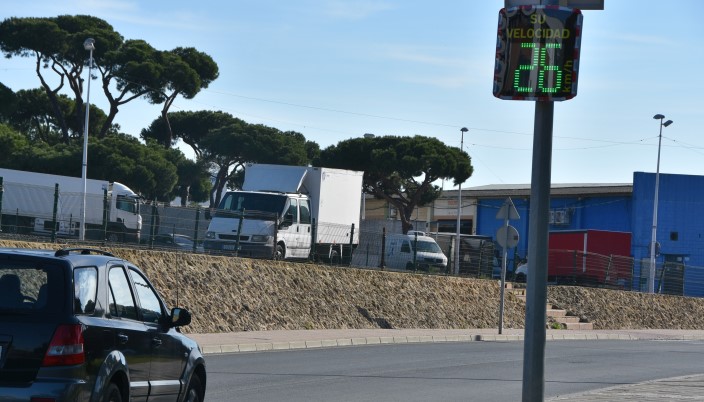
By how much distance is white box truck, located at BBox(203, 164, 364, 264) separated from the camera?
30.4m

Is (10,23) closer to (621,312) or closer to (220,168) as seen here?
(220,168)

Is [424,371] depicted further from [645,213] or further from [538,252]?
[645,213]

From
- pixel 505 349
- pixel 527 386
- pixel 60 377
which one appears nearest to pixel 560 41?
pixel 527 386

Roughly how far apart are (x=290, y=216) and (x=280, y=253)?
2065 millimetres

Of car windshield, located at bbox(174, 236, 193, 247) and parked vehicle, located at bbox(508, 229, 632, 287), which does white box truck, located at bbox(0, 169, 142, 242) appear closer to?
car windshield, located at bbox(174, 236, 193, 247)

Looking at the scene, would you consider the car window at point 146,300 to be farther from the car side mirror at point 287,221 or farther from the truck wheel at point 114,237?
the car side mirror at point 287,221

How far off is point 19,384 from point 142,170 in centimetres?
5581

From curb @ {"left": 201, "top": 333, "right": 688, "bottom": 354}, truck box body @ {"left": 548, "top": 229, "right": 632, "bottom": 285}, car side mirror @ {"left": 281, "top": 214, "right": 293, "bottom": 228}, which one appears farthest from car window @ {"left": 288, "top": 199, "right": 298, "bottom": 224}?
truck box body @ {"left": 548, "top": 229, "right": 632, "bottom": 285}

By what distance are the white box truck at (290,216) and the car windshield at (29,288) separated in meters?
20.7

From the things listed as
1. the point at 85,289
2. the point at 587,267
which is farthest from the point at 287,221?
A: the point at 85,289

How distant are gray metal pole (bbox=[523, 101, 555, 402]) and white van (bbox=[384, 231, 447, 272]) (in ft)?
94.5

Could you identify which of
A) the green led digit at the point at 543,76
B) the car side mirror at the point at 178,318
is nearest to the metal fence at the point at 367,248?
the car side mirror at the point at 178,318

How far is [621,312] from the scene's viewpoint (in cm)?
3950

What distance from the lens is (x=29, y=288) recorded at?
749cm
